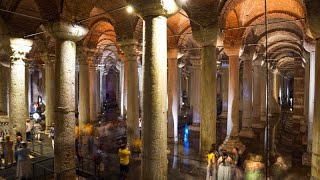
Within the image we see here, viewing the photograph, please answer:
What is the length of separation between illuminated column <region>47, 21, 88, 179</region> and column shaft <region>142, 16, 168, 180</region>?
335cm

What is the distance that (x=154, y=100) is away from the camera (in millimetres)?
4934

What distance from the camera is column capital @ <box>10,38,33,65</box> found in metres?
9.20

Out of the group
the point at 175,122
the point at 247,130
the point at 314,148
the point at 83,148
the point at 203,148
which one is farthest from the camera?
the point at 247,130

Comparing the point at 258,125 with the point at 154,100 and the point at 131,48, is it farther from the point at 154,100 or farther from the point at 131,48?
the point at 154,100

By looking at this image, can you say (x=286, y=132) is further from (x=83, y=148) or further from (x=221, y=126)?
(x=83, y=148)

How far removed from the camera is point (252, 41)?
14055mm

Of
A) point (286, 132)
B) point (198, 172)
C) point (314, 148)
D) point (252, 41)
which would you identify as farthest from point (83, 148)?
point (286, 132)

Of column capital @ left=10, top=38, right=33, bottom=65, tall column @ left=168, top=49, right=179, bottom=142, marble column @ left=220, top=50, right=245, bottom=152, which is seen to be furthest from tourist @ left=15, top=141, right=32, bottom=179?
marble column @ left=220, top=50, right=245, bottom=152

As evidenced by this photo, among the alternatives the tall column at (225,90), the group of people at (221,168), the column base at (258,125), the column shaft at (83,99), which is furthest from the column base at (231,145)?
the tall column at (225,90)

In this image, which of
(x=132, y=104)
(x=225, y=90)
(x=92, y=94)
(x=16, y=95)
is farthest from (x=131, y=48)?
(x=225, y=90)

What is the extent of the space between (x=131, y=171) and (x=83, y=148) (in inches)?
151

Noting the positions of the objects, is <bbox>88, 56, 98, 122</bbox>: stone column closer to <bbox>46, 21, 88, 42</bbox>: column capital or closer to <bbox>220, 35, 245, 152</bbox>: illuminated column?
<bbox>46, 21, 88, 42</bbox>: column capital

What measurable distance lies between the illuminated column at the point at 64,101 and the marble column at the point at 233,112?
Answer: 6.02m

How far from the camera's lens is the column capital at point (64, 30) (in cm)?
744
